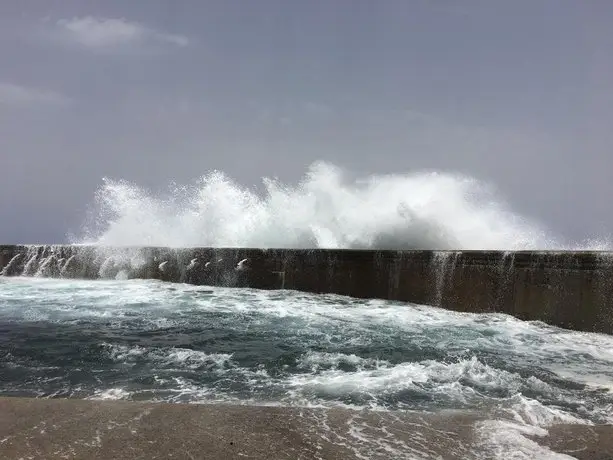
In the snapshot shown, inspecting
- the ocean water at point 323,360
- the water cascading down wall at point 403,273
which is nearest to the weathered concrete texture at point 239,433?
the ocean water at point 323,360

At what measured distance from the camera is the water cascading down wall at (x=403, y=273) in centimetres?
662

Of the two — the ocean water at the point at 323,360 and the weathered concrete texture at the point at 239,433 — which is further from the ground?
the weathered concrete texture at the point at 239,433

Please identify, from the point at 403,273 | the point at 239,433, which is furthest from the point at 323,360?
the point at 403,273

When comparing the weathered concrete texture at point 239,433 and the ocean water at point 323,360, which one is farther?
the ocean water at point 323,360

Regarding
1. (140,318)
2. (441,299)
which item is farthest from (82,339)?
(441,299)

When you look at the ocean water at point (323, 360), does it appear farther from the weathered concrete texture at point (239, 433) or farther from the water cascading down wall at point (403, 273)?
the water cascading down wall at point (403, 273)

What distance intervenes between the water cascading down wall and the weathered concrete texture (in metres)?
4.61

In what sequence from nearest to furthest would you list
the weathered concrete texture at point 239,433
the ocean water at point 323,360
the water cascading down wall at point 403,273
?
1. the weathered concrete texture at point 239,433
2. the ocean water at point 323,360
3. the water cascading down wall at point 403,273

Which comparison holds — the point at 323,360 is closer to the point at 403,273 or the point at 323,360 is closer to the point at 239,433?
the point at 239,433

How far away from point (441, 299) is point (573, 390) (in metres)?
4.28

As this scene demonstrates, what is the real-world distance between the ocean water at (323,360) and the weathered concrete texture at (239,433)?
110 mm

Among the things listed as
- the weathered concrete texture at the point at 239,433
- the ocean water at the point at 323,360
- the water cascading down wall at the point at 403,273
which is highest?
the water cascading down wall at the point at 403,273

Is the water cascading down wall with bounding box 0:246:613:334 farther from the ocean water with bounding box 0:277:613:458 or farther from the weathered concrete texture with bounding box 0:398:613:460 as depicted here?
the weathered concrete texture with bounding box 0:398:613:460

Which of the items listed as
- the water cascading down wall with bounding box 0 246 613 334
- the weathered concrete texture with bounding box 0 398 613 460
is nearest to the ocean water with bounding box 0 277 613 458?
the weathered concrete texture with bounding box 0 398 613 460
